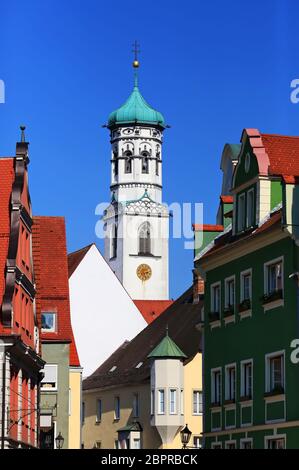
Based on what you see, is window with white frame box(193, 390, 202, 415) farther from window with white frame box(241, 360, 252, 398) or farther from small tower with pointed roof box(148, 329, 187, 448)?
window with white frame box(241, 360, 252, 398)

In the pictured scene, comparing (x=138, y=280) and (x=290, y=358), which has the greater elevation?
(x=138, y=280)

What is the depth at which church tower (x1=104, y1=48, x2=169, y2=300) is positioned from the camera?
525ft

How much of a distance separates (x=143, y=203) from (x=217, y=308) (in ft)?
419

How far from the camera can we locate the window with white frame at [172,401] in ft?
208

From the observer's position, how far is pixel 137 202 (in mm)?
162375

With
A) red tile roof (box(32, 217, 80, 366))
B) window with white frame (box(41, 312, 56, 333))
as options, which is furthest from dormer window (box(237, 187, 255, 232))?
window with white frame (box(41, 312, 56, 333))

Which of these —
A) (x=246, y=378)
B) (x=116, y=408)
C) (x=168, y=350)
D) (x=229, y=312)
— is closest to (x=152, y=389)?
(x=168, y=350)

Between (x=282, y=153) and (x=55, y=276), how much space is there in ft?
63.3

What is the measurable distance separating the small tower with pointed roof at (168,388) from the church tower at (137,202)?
9450cm

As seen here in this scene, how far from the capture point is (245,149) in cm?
3341

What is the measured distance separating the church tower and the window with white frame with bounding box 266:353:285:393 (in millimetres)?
128123

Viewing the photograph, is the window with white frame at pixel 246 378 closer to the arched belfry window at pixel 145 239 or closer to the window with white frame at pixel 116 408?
the window with white frame at pixel 116 408
